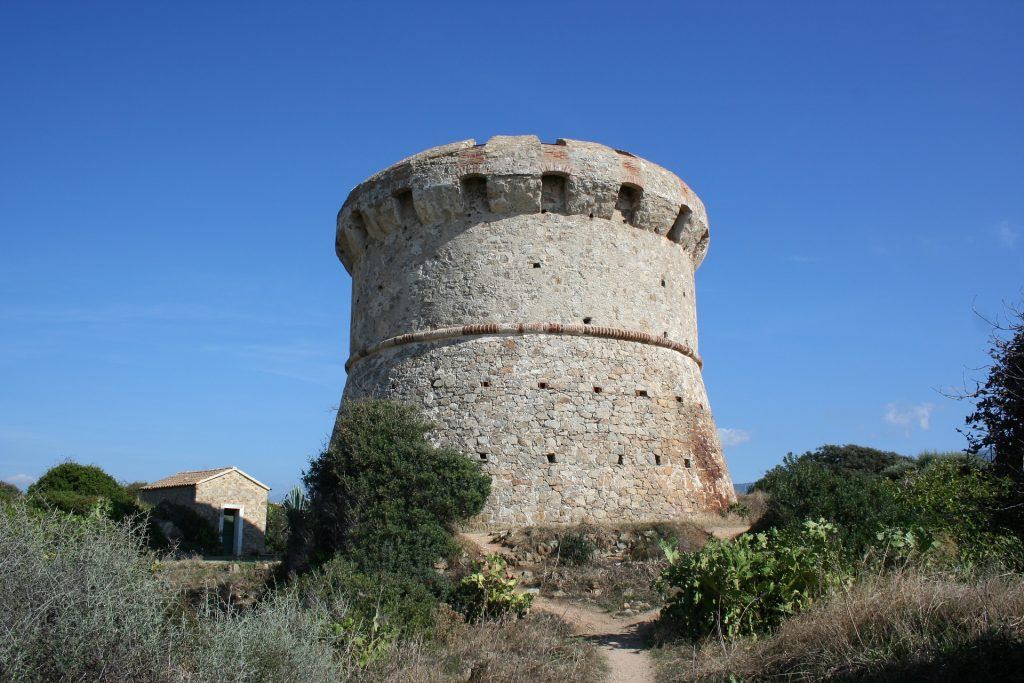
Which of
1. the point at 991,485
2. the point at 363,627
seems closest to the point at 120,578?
the point at 363,627

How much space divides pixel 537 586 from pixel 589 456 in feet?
8.38

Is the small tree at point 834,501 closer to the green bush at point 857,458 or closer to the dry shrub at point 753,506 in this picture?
the dry shrub at point 753,506

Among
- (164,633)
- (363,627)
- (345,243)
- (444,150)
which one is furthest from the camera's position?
(345,243)

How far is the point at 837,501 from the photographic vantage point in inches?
344

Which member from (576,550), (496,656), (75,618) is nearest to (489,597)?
(496,656)

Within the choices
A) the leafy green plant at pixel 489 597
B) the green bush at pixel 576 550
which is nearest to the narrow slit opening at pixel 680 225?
the green bush at pixel 576 550

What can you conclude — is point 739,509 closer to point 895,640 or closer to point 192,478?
point 895,640

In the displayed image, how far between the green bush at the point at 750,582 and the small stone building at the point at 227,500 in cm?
1556

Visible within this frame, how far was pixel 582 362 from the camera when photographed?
12.4 meters

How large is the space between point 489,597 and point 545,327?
522 centimetres

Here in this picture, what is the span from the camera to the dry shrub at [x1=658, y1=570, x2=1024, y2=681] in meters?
5.23

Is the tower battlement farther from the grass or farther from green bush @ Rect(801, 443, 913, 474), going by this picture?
green bush @ Rect(801, 443, 913, 474)

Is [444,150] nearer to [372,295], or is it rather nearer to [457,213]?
[457,213]

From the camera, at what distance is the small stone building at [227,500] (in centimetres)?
2059
